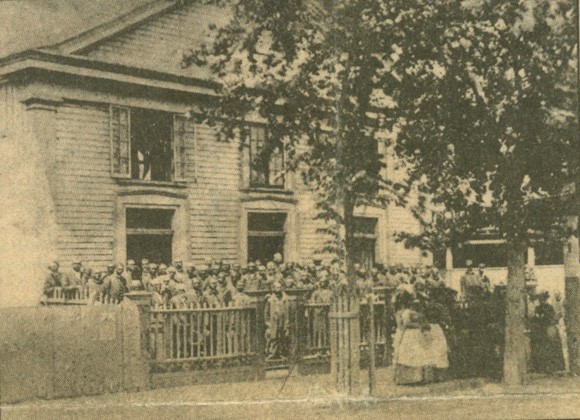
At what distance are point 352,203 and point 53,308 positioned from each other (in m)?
3.28

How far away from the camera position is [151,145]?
31.9ft

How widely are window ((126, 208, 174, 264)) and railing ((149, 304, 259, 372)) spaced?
0.74 meters

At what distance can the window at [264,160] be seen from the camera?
391 inches

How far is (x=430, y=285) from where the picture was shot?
10672 mm

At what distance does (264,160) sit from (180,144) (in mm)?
969

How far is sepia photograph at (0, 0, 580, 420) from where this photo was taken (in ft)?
28.7

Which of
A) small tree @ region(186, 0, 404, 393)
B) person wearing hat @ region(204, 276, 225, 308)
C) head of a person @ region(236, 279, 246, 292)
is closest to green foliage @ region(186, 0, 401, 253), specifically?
small tree @ region(186, 0, 404, 393)

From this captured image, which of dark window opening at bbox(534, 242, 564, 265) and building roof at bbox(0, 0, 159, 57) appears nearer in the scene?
building roof at bbox(0, 0, 159, 57)

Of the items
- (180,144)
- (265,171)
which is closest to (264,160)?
(265,171)

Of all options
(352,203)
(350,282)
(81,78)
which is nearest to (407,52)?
(352,203)

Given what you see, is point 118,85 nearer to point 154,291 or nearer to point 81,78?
point 81,78

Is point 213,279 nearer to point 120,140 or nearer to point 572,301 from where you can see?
point 120,140

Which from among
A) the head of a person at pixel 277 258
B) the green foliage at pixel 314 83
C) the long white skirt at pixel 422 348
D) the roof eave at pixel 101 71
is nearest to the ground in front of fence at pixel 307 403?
the long white skirt at pixel 422 348

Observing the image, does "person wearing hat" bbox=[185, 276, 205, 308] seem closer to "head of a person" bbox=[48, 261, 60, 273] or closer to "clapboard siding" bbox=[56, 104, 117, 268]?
"clapboard siding" bbox=[56, 104, 117, 268]
